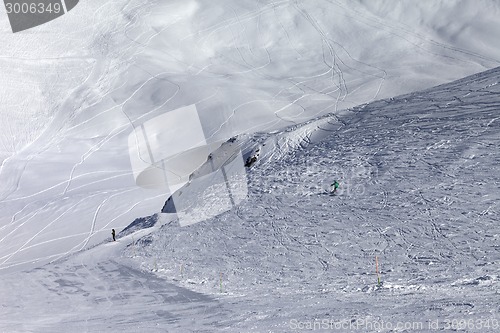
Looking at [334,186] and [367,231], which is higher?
[334,186]

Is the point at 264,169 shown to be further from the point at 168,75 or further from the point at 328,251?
the point at 168,75

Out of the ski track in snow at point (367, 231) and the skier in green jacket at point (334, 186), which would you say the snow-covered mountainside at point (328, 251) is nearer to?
the ski track in snow at point (367, 231)

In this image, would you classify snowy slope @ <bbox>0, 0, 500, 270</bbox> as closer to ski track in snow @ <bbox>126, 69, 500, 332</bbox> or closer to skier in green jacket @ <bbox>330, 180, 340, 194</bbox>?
ski track in snow @ <bbox>126, 69, 500, 332</bbox>

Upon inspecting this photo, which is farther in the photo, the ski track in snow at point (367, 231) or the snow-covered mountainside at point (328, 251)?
the ski track in snow at point (367, 231)

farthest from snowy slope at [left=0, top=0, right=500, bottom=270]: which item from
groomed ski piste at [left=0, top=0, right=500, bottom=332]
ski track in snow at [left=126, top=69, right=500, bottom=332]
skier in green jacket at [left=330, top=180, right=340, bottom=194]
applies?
skier in green jacket at [left=330, top=180, right=340, bottom=194]

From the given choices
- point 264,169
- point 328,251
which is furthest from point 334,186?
point 328,251

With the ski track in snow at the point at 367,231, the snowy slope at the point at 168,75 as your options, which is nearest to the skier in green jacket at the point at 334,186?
the ski track in snow at the point at 367,231
